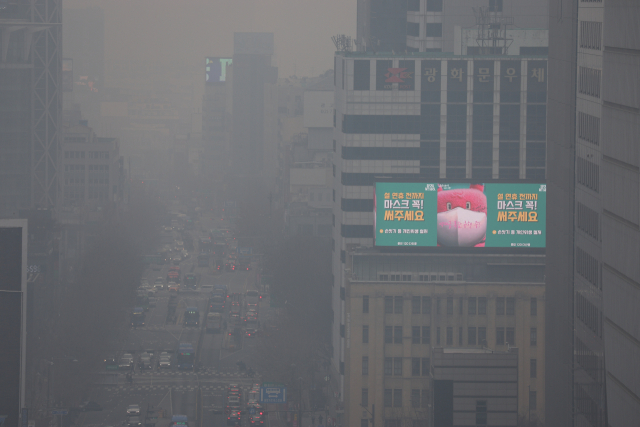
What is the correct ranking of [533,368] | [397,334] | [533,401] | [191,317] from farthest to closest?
[191,317] → [397,334] → [533,368] → [533,401]

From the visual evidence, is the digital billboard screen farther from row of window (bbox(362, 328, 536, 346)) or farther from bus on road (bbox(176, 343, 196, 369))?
bus on road (bbox(176, 343, 196, 369))

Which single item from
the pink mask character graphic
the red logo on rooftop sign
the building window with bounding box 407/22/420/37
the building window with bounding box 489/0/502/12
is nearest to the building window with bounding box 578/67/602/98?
the pink mask character graphic

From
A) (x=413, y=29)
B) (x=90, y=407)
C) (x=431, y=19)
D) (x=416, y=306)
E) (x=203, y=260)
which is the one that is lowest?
(x=90, y=407)

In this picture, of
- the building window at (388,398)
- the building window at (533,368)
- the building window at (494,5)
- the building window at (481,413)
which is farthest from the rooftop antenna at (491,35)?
the building window at (481,413)

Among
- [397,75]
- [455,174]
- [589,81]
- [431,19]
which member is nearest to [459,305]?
[455,174]

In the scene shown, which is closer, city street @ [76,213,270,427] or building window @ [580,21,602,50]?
building window @ [580,21,602,50]

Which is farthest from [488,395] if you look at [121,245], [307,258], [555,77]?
[121,245]

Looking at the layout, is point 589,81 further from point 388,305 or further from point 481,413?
point 388,305
